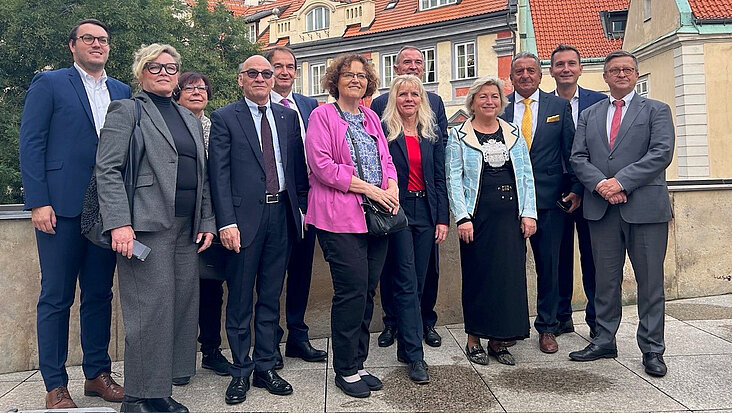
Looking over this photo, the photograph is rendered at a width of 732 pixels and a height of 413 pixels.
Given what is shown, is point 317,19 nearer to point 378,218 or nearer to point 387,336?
point 387,336

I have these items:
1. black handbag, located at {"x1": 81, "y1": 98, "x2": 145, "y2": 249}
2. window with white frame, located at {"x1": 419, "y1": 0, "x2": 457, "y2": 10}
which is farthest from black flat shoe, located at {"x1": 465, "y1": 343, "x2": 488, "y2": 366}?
window with white frame, located at {"x1": 419, "y1": 0, "x2": 457, "y2": 10}

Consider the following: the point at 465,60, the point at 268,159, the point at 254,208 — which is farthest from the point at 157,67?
the point at 465,60

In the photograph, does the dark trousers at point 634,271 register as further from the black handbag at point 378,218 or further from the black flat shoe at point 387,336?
the black handbag at point 378,218

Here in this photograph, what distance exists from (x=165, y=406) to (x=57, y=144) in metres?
1.83

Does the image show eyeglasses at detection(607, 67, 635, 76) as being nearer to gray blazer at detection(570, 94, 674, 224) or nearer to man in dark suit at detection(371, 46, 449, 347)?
gray blazer at detection(570, 94, 674, 224)

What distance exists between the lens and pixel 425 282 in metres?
5.49

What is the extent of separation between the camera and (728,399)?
4031mm

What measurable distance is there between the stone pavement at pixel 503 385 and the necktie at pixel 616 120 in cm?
177

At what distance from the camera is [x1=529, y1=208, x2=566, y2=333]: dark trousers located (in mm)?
5305

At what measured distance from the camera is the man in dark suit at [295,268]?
5000 mm

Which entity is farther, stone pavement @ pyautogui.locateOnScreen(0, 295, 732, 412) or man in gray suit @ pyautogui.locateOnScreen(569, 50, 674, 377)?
man in gray suit @ pyautogui.locateOnScreen(569, 50, 674, 377)

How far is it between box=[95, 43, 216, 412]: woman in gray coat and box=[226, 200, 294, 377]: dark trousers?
0.29m

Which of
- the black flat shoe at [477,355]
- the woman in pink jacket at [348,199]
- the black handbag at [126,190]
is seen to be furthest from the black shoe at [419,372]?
the black handbag at [126,190]

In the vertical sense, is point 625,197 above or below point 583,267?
above
